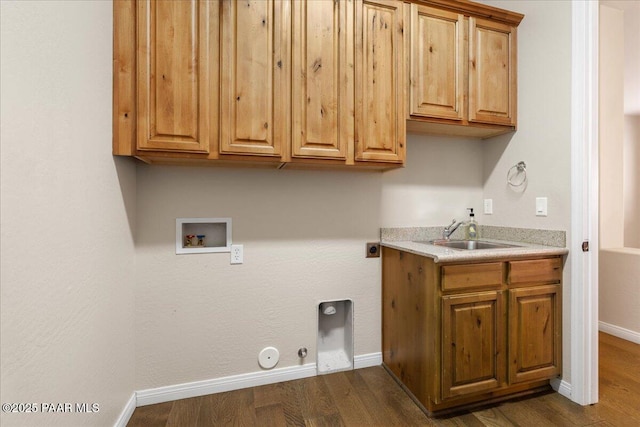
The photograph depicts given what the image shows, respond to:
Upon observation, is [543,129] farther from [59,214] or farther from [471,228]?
[59,214]

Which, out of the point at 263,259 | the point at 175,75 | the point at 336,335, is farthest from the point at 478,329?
the point at 175,75

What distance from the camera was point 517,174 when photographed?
215 centimetres

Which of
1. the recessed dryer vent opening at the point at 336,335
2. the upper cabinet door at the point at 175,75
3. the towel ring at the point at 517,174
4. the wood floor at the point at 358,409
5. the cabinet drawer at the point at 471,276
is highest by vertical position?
the upper cabinet door at the point at 175,75

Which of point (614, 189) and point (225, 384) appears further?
point (614, 189)

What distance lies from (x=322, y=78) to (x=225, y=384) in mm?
1970

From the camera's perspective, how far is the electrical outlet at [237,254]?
1.90 metres

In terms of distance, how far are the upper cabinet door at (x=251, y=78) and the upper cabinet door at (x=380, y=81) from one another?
1.57 feet

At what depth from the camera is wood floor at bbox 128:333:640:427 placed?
62.8 inches

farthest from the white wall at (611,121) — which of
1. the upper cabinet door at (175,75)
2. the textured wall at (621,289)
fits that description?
the upper cabinet door at (175,75)

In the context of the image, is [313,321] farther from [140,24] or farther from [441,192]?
[140,24]

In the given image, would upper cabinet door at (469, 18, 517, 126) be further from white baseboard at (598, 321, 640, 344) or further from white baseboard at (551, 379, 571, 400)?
white baseboard at (598, 321, 640, 344)

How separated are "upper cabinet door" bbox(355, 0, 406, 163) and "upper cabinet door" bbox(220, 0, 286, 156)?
1.57 ft

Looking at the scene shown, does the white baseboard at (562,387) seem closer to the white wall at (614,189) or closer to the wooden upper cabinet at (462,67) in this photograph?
the white wall at (614,189)

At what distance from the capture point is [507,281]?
1.71 m
